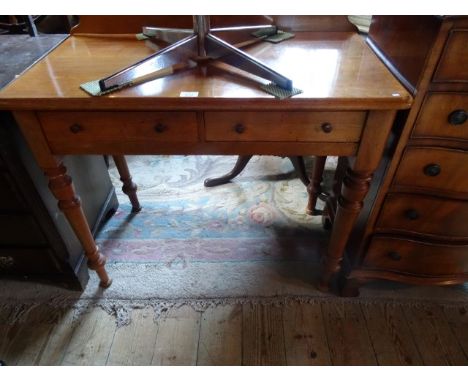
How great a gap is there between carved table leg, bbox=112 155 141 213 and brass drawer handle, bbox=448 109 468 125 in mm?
1140

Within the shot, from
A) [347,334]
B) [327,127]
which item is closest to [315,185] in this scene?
[347,334]

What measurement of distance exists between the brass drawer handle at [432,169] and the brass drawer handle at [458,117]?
0.12 m

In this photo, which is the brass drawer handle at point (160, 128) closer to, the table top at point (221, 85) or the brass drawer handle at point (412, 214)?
the table top at point (221, 85)

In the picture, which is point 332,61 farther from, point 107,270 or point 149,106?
point 107,270

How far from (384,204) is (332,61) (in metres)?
0.42

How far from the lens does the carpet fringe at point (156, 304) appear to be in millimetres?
1158

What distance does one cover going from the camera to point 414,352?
105cm

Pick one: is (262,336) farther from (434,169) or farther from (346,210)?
(434,169)

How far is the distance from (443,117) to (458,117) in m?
0.03

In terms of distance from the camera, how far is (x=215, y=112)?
741 millimetres

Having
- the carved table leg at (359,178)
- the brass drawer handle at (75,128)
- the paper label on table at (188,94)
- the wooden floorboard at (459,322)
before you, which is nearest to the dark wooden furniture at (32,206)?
the brass drawer handle at (75,128)

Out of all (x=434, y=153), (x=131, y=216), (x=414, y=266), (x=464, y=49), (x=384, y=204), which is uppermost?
(x=464, y=49)

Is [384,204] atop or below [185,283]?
atop
